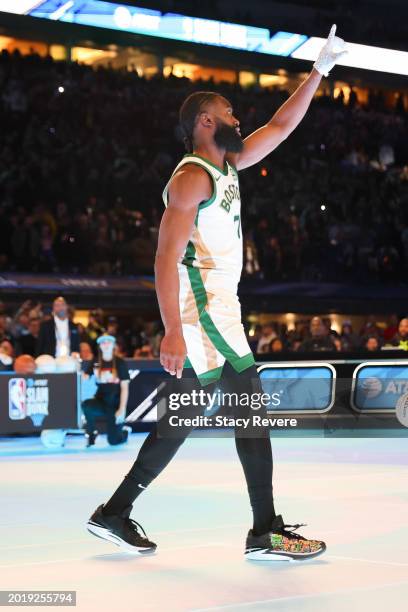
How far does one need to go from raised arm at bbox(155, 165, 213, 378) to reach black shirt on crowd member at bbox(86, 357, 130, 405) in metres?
7.28

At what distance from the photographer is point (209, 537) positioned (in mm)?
4641

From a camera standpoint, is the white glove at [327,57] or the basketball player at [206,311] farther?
the white glove at [327,57]

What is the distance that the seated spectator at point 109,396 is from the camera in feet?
36.1

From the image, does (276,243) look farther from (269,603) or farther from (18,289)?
(269,603)

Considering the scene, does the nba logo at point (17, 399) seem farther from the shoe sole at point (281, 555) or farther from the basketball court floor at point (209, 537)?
the shoe sole at point (281, 555)

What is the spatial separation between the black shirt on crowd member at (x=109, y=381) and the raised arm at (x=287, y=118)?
270 inches

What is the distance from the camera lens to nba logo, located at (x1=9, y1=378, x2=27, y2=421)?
34.7 feet

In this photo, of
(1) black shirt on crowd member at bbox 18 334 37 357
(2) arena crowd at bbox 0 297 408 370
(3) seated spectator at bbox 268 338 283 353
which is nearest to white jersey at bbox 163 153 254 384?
(2) arena crowd at bbox 0 297 408 370

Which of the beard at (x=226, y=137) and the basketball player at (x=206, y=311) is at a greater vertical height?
the beard at (x=226, y=137)

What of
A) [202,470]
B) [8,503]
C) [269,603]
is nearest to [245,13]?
[202,470]

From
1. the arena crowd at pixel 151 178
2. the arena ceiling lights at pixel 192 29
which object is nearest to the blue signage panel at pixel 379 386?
the arena crowd at pixel 151 178

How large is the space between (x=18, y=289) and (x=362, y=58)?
9422 millimetres

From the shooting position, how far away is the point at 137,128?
21.3 metres

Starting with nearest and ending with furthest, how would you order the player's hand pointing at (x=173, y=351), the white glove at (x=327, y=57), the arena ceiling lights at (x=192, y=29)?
the player's hand pointing at (x=173, y=351) → the white glove at (x=327, y=57) → the arena ceiling lights at (x=192, y=29)
